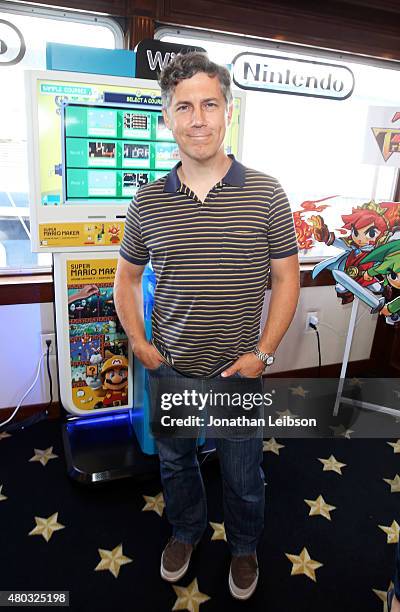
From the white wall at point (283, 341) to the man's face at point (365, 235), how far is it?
2.02 feet

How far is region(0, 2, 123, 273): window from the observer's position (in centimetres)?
208

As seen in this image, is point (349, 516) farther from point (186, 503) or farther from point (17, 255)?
point (17, 255)

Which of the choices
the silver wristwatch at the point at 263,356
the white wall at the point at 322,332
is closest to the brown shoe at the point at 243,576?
the silver wristwatch at the point at 263,356

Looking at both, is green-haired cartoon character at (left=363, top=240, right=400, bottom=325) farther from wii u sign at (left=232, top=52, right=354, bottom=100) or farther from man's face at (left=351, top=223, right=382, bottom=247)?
wii u sign at (left=232, top=52, right=354, bottom=100)

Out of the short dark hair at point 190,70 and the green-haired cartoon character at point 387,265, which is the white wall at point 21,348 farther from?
the green-haired cartoon character at point 387,265

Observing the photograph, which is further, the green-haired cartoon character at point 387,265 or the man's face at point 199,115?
the green-haired cartoon character at point 387,265

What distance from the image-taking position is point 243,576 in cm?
157

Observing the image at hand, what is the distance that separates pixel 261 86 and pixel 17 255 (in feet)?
5.58

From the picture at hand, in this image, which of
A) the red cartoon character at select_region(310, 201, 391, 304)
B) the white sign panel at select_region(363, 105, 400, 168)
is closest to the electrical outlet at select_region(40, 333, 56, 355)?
the red cartoon character at select_region(310, 201, 391, 304)

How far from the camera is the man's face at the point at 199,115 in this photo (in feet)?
3.93

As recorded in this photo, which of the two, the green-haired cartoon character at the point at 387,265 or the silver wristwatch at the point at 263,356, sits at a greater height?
the green-haired cartoon character at the point at 387,265

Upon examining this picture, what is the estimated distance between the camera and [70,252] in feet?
6.09

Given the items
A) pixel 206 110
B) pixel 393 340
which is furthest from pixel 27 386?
pixel 393 340

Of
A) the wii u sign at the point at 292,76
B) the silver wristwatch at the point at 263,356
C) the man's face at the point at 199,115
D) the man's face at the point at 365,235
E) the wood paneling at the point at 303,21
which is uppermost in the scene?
the wood paneling at the point at 303,21
